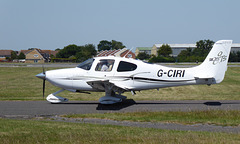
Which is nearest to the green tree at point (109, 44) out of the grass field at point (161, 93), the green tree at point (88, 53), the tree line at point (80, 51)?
the tree line at point (80, 51)

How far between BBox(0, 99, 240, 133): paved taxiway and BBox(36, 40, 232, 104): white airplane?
78 cm

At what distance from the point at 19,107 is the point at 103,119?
4.66 m

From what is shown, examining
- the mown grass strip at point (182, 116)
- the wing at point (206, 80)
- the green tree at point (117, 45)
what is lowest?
the mown grass strip at point (182, 116)

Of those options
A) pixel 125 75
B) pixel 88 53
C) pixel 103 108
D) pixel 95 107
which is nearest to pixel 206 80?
pixel 125 75

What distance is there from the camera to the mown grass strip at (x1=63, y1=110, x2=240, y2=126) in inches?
371

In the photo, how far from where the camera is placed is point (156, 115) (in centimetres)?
1045

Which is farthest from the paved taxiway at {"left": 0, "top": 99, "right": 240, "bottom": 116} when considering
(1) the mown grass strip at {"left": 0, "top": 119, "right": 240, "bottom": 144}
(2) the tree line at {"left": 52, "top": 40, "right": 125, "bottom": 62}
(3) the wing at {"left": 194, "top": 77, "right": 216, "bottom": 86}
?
(2) the tree line at {"left": 52, "top": 40, "right": 125, "bottom": 62}

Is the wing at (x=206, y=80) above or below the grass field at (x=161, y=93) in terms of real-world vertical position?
above

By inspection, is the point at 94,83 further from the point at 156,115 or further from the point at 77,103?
the point at 156,115

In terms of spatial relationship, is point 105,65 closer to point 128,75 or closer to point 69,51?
point 128,75

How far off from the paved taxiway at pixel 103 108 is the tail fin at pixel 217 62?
1.36 m

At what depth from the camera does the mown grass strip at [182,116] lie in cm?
941

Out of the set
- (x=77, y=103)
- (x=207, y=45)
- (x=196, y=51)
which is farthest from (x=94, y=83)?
(x=207, y=45)

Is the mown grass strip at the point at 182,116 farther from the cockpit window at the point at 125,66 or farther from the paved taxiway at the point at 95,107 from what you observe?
the cockpit window at the point at 125,66
